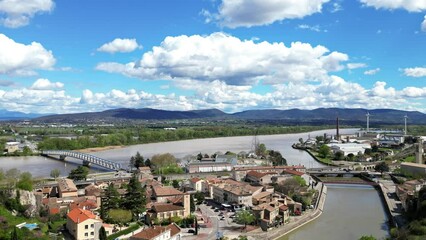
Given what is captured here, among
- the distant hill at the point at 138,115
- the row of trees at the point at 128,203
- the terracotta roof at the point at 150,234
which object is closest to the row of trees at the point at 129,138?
the row of trees at the point at 128,203

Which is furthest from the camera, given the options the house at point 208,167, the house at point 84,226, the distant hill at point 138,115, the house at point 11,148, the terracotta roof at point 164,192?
the distant hill at point 138,115

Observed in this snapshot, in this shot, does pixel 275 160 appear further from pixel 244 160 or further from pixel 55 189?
pixel 55 189

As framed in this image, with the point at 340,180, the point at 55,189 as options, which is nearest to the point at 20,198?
the point at 55,189

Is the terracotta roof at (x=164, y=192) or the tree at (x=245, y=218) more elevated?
the terracotta roof at (x=164, y=192)

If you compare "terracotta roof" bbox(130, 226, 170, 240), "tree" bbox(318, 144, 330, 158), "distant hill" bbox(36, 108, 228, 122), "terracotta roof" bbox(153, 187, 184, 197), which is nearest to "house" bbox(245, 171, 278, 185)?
"terracotta roof" bbox(153, 187, 184, 197)

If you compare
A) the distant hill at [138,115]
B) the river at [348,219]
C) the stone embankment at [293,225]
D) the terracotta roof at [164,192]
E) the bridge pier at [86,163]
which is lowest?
the river at [348,219]

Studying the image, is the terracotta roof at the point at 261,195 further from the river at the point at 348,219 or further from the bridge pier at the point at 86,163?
the bridge pier at the point at 86,163

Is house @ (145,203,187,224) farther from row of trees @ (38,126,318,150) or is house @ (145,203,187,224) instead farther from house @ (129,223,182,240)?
row of trees @ (38,126,318,150)
